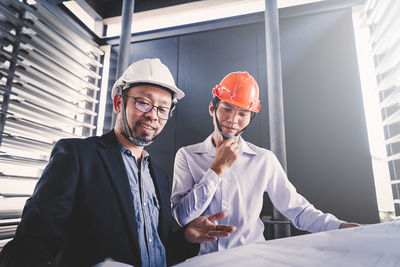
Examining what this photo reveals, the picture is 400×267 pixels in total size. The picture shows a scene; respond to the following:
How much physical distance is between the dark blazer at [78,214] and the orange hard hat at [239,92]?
4.29ft

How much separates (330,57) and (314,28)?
45 centimetres

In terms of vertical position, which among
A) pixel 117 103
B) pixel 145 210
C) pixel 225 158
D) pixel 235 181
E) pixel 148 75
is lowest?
pixel 145 210

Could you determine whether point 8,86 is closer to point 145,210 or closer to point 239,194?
point 145,210

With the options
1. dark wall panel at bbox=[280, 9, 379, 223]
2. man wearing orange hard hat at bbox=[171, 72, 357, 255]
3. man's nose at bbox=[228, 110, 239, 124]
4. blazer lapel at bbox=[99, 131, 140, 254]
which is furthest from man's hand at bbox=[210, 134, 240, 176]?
dark wall panel at bbox=[280, 9, 379, 223]

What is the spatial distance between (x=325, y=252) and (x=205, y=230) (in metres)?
1.12

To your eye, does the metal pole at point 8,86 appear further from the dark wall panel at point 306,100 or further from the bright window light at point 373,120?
the bright window light at point 373,120

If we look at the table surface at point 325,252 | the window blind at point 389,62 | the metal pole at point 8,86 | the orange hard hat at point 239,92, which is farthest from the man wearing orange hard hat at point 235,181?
the metal pole at point 8,86

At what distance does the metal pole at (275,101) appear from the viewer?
2426 millimetres

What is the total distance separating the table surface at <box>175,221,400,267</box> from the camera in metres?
0.43

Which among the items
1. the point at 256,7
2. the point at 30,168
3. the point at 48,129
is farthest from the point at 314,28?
the point at 30,168

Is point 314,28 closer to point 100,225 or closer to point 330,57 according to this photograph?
point 330,57

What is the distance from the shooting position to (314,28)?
3.06 meters

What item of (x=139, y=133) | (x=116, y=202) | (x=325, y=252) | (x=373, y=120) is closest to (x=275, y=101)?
(x=373, y=120)

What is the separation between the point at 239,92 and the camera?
2.39 meters
